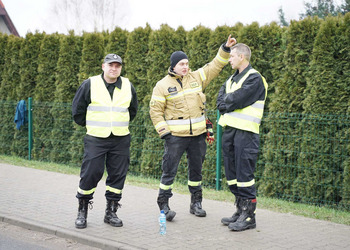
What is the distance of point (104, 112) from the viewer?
6230mm

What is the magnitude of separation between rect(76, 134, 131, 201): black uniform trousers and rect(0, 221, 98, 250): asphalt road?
2.21 feet

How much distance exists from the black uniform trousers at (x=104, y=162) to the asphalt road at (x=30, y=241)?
0.67 m

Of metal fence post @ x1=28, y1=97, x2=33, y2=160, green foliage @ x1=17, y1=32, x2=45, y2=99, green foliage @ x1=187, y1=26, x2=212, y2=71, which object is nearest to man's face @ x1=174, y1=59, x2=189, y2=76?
green foliage @ x1=187, y1=26, x2=212, y2=71

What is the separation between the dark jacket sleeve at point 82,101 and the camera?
6.27 m

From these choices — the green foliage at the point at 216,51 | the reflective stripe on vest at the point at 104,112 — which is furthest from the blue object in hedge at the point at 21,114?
the reflective stripe on vest at the point at 104,112

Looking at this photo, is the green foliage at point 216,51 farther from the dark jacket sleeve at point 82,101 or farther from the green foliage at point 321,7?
the green foliage at point 321,7

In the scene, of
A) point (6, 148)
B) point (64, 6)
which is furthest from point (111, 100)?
point (64, 6)

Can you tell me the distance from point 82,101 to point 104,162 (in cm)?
87

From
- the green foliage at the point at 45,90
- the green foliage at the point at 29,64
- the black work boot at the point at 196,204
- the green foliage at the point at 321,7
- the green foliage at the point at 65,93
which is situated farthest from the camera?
the green foliage at the point at 321,7

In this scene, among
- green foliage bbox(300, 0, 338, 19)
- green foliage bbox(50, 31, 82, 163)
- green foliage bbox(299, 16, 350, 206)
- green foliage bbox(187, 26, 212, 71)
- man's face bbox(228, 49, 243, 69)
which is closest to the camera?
man's face bbox(228, 49, 243, 69)

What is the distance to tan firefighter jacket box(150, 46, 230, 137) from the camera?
654cm

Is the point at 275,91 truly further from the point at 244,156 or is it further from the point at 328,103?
the point at 244,156

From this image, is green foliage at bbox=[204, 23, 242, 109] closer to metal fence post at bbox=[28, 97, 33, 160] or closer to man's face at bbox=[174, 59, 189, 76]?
man's face at bbox=[174, 59, 189, 76]

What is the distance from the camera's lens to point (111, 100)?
629 cm
